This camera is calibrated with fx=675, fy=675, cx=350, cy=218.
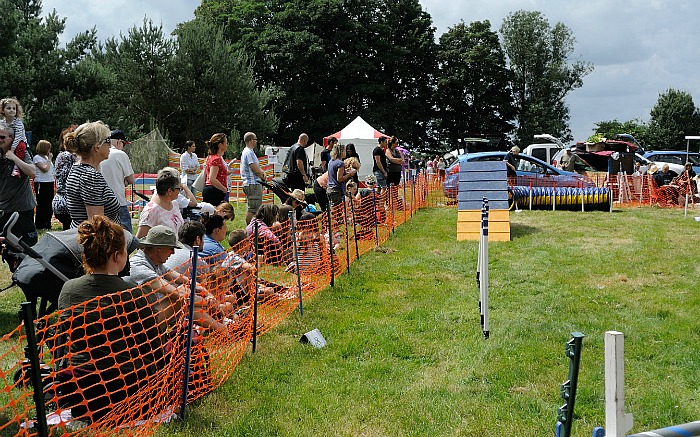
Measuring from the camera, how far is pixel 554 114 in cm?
6050

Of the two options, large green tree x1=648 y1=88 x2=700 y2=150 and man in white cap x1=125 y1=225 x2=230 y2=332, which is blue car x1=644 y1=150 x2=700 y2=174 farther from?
large green tree x1=648 y1=88 x2=700 y2=150

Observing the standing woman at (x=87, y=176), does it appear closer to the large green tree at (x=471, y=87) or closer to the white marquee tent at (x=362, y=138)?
the white marquee tent at (x=362, y=138)

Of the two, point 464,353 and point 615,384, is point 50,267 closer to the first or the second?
point 464,353

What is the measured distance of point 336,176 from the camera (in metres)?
11.8

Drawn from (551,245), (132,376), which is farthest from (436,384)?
(551,245)

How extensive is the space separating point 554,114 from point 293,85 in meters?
24.1

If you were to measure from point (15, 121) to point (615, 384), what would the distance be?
6.47 metres

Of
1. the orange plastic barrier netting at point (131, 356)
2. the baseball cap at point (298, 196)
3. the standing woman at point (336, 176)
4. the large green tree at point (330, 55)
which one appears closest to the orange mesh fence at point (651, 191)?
the standing woman at point (336, 176)

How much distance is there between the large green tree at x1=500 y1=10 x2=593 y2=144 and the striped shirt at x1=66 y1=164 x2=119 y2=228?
189 feet

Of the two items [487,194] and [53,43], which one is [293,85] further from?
[487,194]

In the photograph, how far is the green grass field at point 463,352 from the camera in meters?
4.40

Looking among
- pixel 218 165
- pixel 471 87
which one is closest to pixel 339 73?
pixel 471 87

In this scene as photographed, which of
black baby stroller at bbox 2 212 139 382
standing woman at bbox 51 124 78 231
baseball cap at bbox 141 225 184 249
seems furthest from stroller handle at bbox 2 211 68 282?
standing woman at bbox 51 124 78 231

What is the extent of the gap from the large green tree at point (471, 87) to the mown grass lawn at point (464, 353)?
47.9m
